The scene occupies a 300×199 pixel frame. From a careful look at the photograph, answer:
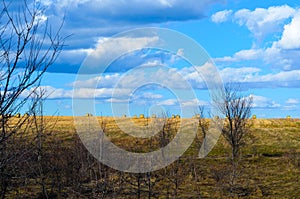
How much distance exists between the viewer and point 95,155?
2091 cm

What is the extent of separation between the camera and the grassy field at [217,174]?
95.1 feet

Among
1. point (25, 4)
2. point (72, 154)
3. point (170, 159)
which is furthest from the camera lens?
point (170, 159)

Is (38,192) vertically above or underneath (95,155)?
underneath

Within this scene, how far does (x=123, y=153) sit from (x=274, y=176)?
15.9 meters

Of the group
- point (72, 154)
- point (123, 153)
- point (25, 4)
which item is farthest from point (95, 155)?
point (25, 4)

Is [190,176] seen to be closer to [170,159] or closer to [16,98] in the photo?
[170,159]

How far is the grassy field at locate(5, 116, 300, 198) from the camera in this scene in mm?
28984

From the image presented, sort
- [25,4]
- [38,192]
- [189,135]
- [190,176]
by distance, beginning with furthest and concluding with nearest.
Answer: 1. [189,135]
2. [190,176]
3. [38,192]
4. [25,4]

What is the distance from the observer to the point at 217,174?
3738cm

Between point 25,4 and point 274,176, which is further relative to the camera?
point 274,176

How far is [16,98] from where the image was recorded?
593cm

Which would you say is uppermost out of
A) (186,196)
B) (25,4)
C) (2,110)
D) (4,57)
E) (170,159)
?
(25,4)

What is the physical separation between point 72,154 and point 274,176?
81.4 feet

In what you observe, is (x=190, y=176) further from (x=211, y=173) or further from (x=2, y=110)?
(x=2, y=110)
